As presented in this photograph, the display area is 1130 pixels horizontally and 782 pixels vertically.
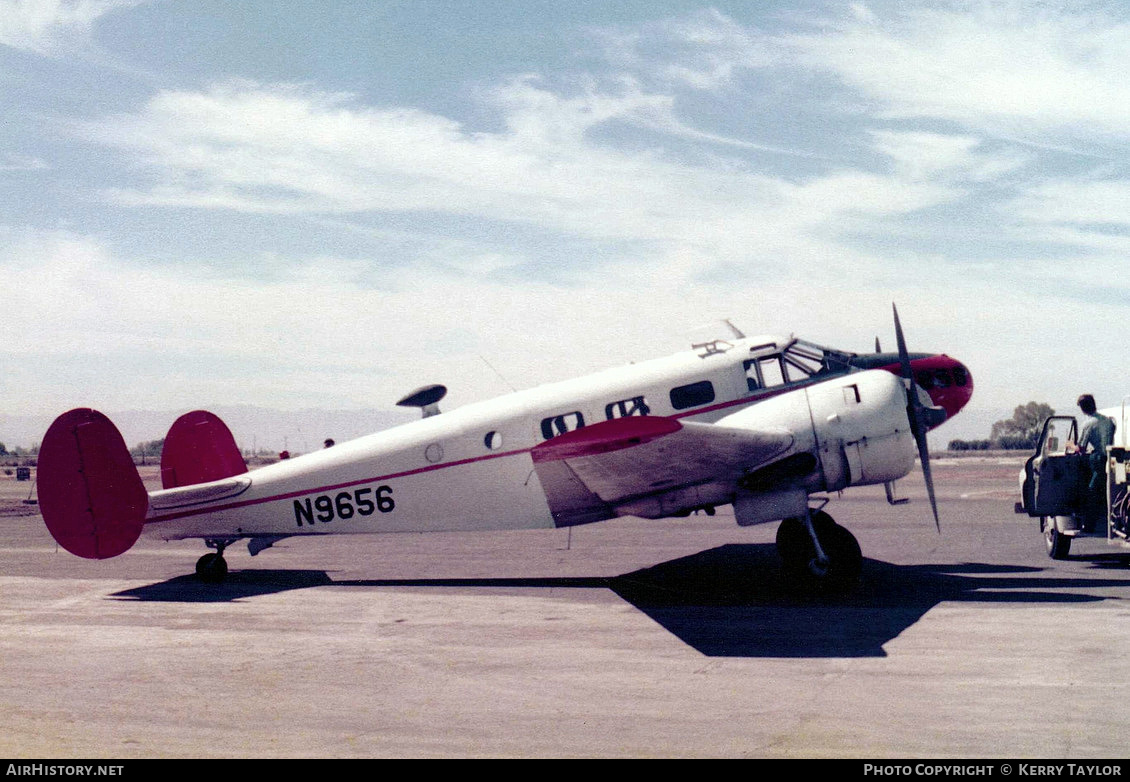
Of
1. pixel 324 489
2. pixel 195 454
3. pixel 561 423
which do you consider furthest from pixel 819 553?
pixel 195 454

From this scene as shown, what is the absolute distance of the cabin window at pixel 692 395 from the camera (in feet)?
44.4

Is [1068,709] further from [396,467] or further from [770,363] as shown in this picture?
[396,467]

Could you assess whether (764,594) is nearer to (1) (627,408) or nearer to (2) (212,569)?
(1) (627,408)

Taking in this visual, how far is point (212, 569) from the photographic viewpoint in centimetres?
1466

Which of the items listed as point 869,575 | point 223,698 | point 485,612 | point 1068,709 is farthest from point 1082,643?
point 223,698

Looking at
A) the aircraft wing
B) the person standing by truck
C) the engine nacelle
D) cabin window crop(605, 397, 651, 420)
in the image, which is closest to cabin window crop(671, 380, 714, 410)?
cabin window crop(605, 397, 651, 420)

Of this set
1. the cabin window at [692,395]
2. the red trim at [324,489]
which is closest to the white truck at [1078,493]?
the cabin window at [692,395]

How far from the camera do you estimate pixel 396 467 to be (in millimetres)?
14031

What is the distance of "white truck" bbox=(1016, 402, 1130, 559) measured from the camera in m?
13.5

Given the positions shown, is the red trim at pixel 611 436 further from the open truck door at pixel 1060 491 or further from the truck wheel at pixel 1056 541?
the truck wheel at pixel 1056 541

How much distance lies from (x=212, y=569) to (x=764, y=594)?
8.66 meters

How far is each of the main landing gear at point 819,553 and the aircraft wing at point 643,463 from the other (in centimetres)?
113

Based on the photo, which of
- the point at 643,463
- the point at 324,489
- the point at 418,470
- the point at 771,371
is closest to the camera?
the point at 643,463

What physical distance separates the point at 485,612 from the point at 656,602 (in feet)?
7.51
